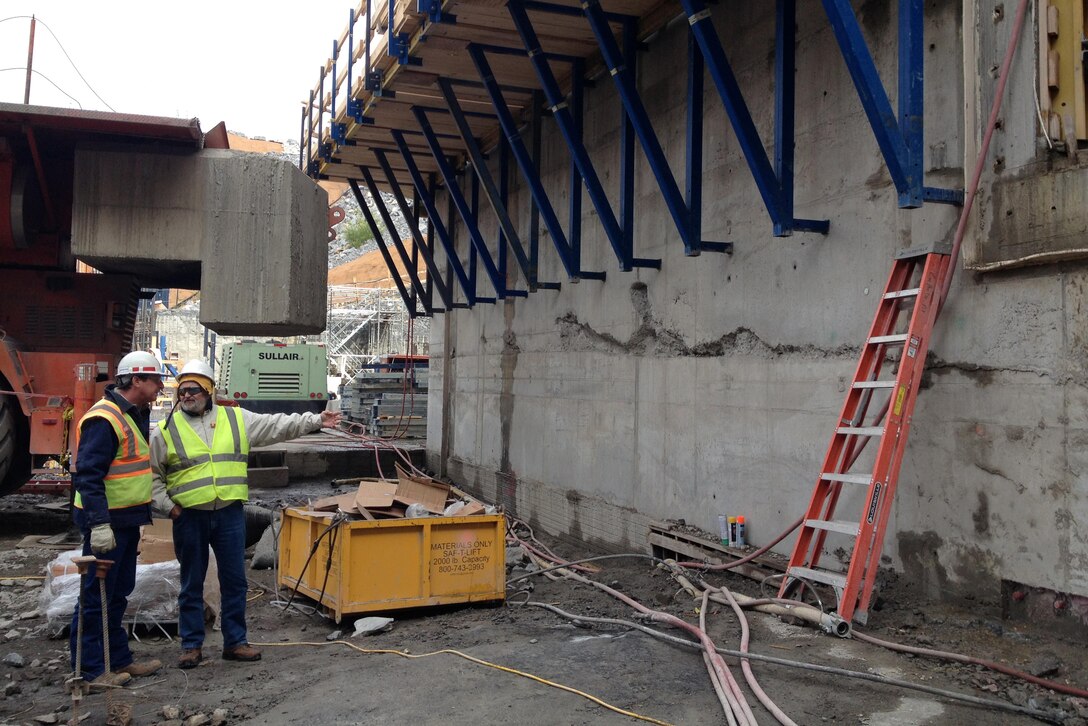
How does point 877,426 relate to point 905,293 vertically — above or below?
below

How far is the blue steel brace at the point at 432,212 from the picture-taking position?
40.4ft

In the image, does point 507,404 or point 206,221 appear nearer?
point 206,221

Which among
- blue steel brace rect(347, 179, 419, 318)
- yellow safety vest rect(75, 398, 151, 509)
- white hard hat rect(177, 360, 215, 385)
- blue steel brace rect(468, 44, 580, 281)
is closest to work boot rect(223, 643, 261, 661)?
yellow safety vest rect(75, 398, 151, 509)

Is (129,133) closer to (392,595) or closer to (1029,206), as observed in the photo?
(392,595)

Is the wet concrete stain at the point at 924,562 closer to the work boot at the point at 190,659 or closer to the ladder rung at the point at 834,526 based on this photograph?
the ladder rung at the point at 834,526

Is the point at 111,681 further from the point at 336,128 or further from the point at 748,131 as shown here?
the point at 336,128

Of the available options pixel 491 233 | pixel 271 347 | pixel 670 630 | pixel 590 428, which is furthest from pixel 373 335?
pixel 670 630

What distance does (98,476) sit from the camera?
17.4ft

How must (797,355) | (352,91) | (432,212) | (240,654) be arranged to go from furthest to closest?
(432,212)
(352,91)
(797,355)
(240,654)

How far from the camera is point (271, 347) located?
2400cm

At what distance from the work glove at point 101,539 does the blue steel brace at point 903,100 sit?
4.84m

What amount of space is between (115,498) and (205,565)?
79 cm

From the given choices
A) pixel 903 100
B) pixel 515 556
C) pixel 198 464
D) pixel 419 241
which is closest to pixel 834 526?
pixel 903 100

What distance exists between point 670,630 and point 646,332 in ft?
11.5
